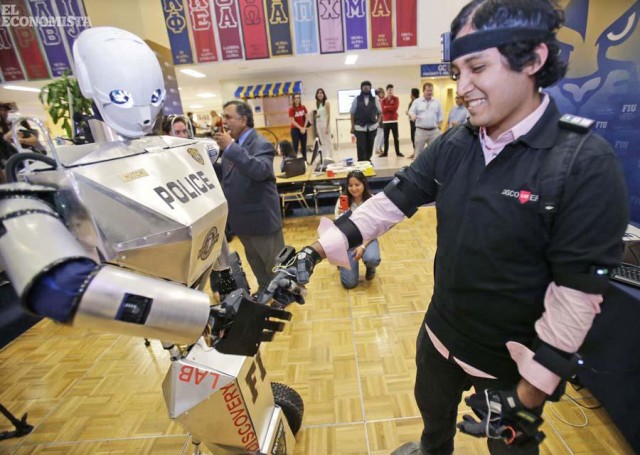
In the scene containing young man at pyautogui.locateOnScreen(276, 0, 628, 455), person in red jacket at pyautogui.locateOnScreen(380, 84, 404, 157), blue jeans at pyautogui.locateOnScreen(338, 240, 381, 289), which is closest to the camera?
young man at pyautogui.locateOnScreen(276, 0, 628, 455)

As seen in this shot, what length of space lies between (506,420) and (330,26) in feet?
17.9

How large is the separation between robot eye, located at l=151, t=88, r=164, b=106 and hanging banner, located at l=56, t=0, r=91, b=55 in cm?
429

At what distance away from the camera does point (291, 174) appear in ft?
17.4

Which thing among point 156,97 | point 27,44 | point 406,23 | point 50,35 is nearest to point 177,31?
point 50,35

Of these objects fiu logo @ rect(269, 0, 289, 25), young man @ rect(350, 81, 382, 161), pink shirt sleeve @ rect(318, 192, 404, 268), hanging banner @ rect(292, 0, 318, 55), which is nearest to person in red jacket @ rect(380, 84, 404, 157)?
young man @ rect(350, 81, 382, 161)

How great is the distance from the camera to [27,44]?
4.62 m

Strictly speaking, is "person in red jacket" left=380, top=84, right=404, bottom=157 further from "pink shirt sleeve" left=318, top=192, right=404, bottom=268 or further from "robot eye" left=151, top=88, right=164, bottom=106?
"robot eye" left=151, top=88, right=164, bottom=106

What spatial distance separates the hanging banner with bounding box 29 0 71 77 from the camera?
4211 mm

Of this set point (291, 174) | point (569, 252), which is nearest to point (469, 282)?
point (569, 252)

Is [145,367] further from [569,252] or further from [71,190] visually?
[569,252]

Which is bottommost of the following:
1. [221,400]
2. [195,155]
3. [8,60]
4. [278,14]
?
[221,400]

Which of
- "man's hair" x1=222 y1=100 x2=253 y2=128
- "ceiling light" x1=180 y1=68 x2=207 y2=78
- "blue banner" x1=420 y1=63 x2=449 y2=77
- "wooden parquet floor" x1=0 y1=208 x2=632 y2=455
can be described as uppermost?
"ceiling light" x1=180 y1=68 x2=207 y2=78

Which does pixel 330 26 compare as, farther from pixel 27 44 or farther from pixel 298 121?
pixel 298 121

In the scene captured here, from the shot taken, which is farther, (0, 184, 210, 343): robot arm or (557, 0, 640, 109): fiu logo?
(557, 0, 640, 109): fiu logo
